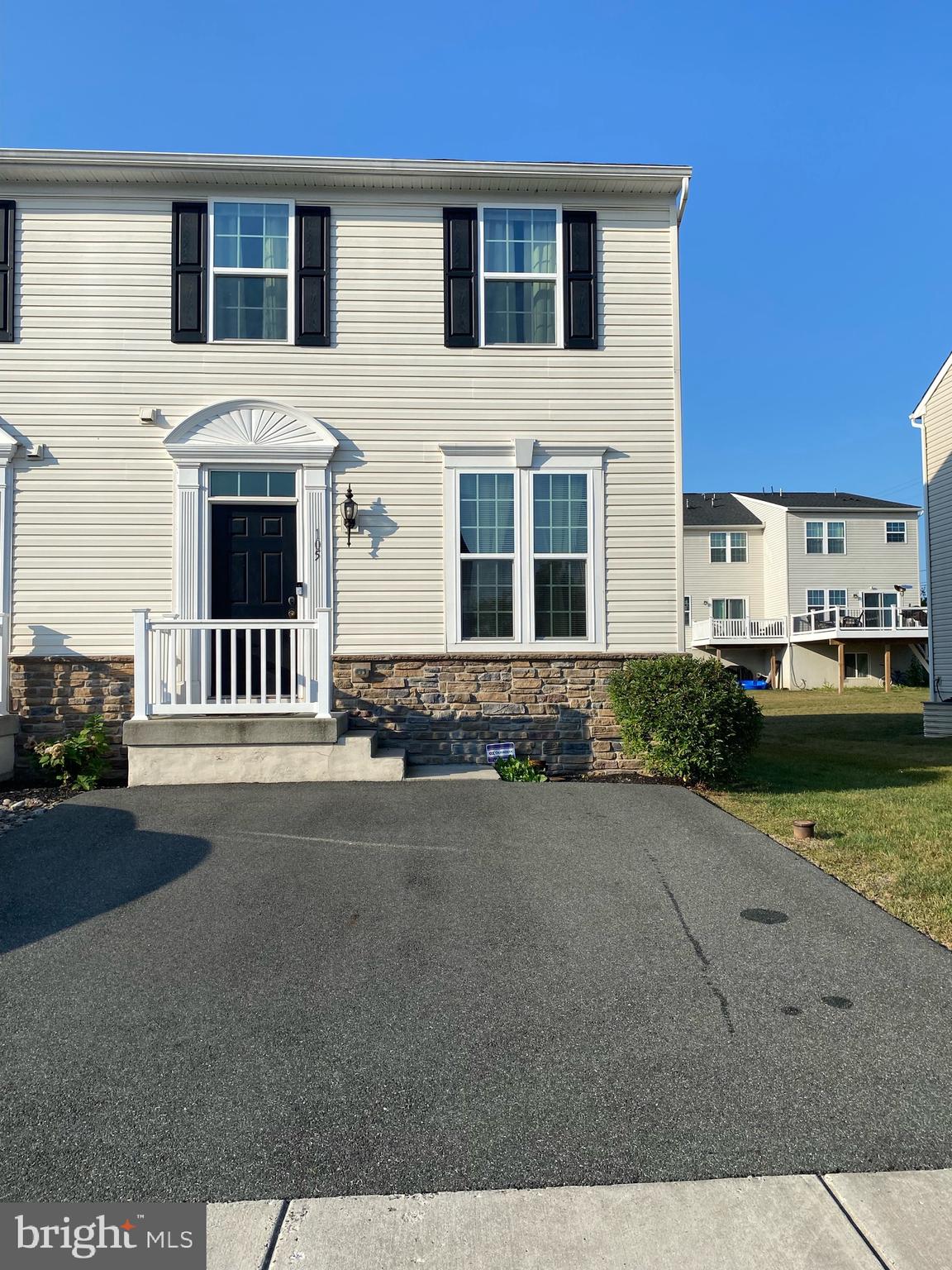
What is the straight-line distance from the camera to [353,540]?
8.30m

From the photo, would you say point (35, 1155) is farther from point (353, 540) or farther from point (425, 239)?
point (425, 239)

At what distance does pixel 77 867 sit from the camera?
4852 mm

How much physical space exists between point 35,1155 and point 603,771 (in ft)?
21.8

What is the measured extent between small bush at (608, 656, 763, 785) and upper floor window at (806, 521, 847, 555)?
948 inches

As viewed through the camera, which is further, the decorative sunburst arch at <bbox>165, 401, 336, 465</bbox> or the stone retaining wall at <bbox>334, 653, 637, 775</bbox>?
the stone retaining wall at <bbox>334, 653, 637, 775</bbox>

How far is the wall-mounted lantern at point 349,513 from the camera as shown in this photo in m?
8.18

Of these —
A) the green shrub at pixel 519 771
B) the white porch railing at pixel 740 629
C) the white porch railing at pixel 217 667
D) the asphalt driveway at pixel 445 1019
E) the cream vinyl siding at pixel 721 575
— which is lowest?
the asphalt driveway at pixel 445 1019

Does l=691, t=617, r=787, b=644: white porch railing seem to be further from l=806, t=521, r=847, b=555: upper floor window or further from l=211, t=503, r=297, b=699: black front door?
l=211, t=503, r=297, b=699: black front door

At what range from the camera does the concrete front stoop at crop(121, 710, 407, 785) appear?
7.06m

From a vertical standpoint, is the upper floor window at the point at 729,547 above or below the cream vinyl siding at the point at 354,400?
above

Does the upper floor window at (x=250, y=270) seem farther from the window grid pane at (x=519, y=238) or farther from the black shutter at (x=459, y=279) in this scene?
the window grid pane at (x=519, y=238)

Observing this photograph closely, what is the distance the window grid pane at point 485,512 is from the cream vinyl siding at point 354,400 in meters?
0.29

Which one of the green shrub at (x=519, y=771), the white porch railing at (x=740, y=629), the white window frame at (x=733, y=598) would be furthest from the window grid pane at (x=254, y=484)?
the white window frame at (x=733, y=598)

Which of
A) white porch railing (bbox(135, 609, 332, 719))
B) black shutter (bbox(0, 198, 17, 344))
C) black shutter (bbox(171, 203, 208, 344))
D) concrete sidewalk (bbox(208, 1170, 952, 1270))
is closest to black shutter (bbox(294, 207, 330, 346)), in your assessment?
black shutter (bbox(171, 203, 208, 344))
